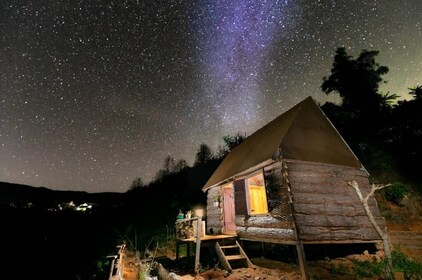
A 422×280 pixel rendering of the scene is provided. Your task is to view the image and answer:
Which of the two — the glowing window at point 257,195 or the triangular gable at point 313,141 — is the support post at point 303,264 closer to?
the triangular gable at point 313,141

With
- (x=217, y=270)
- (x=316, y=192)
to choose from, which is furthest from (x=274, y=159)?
(x=217, y=270)

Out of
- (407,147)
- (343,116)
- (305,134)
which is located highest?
(343,116)

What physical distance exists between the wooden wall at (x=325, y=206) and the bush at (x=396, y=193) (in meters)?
Result: 7.05

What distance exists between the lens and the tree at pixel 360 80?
24844 mm

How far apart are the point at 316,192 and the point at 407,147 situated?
15.6 m

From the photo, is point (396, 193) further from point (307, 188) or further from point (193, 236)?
point (193, 236)

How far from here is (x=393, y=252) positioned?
33.0ft

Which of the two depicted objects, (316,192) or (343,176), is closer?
(316,192)

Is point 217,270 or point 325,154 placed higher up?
point 325,154

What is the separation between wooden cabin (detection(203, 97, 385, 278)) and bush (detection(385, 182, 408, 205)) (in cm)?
689

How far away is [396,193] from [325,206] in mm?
9900

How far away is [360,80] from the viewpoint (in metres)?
25.5

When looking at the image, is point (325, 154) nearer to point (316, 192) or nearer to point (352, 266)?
point (316, 192)

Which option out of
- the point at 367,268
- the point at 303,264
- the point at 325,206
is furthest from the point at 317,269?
the point at 325,206
